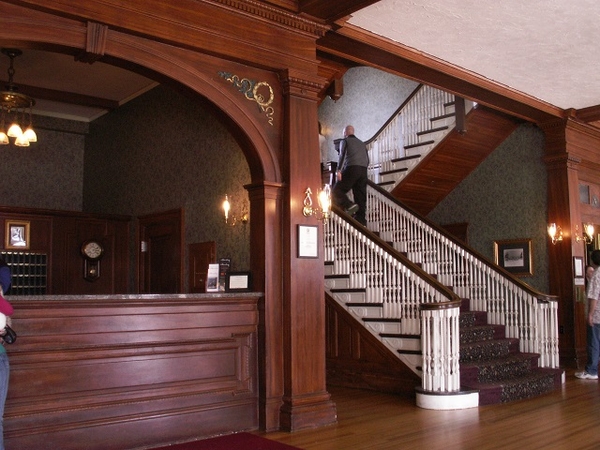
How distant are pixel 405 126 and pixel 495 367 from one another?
506 cm

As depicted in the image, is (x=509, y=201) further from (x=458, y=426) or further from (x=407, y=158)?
(x=458, y=426)

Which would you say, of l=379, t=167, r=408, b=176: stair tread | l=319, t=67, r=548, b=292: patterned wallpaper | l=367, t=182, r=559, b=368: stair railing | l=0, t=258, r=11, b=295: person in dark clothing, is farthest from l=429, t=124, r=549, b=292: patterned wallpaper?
l=0, t=258, r=11, b=295: person in dark clothing

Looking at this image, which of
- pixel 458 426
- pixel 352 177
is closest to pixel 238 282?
pixel 458 426

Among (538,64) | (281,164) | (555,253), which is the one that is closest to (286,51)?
(281,164)

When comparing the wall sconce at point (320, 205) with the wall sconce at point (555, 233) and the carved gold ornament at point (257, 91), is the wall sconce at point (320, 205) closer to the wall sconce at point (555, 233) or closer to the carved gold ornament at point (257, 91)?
the carved gold ornament at point (257, 91)

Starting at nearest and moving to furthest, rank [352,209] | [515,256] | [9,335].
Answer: [9,335] → [352,209] → [515,256]

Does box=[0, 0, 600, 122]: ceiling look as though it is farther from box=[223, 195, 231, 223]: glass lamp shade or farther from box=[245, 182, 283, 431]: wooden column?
box=[223, 195, 231, 223]: glass lamp shade

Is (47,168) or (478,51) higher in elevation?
(478,51)

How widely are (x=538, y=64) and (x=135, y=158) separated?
17.9 feet

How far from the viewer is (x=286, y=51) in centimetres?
589

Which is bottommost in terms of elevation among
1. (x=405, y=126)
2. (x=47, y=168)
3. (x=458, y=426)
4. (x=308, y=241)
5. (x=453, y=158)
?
(x=458, y=426)

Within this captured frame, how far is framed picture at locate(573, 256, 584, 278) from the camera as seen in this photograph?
9940 mm

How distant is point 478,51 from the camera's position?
288 inches

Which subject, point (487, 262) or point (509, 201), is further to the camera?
point (509, 201)
